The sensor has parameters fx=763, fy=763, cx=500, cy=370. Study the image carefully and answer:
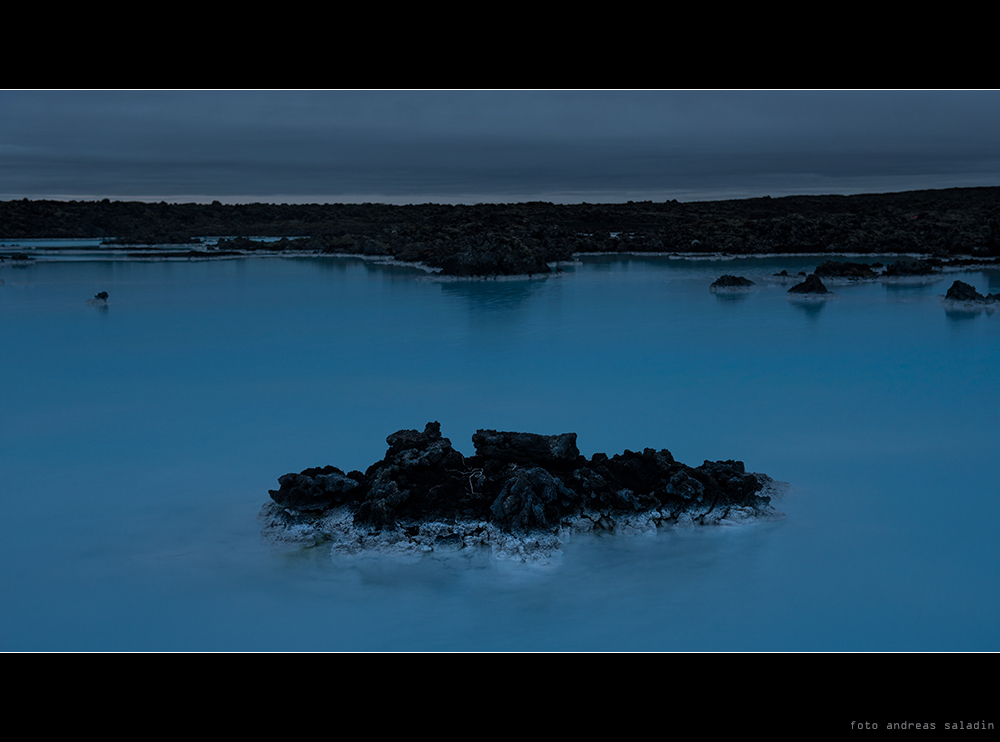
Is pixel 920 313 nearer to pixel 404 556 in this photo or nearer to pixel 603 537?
pixel 603 537

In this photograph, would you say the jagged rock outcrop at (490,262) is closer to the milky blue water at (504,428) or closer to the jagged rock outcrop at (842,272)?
the milky blue water at (504,428)

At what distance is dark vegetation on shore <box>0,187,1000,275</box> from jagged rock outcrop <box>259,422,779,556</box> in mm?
18437

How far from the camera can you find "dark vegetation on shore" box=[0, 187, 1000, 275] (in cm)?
2966

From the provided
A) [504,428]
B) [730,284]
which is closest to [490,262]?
[730,284]

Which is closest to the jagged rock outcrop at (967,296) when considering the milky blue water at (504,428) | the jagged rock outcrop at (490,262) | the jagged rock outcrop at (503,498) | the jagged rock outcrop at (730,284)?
the milky blue water at (504,428)

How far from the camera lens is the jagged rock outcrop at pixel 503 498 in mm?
5207

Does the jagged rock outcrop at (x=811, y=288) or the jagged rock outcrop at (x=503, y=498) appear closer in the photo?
the jagged rock outcrop at (x=503, y=498)

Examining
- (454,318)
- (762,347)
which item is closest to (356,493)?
(762,347)

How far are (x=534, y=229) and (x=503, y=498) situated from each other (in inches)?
1377

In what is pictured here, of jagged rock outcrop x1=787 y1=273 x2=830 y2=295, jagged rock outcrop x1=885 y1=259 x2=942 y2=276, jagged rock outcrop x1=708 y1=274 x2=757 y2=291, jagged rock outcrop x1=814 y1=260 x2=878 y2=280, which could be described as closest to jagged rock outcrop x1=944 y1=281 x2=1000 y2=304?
jagged rock outcrop x1=787 y1=273 x2=830 y2=295

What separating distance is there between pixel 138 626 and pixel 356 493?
1.71 metres

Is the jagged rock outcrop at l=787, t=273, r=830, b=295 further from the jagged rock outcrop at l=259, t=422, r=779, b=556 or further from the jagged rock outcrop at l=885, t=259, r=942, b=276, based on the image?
the jagged rock outcrop at l=259, t=422, r=779, b=556

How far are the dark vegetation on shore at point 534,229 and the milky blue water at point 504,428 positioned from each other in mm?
11822

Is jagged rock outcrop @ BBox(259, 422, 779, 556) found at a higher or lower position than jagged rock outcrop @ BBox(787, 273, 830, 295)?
lower
